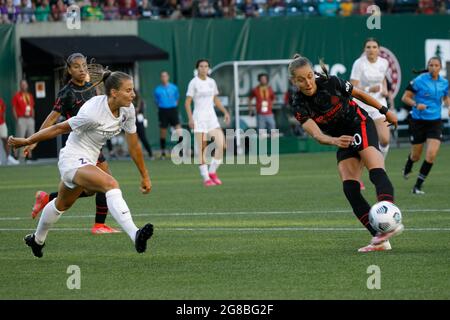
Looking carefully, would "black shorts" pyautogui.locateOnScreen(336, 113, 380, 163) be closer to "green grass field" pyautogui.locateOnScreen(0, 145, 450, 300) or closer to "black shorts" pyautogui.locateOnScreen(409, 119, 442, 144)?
"green grass field" pyautogui.locateOnScreen(0, 145, 450, 300)

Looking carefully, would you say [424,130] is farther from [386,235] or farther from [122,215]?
[122,215]

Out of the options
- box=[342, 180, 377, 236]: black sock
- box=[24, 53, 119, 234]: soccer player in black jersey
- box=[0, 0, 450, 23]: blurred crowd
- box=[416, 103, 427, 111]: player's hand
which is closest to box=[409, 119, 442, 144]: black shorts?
box=[416, 103, 427, 111]: player's hand

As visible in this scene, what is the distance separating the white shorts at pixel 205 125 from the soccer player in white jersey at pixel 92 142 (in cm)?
1036

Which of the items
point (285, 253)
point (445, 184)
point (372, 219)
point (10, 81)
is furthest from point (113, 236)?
point (10, 81)

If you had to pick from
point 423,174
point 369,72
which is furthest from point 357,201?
point 369,72

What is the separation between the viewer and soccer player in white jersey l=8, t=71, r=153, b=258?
34.4 ft

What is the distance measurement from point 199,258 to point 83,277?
1.49 m

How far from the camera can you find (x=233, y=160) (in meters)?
29.7

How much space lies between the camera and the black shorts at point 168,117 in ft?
103

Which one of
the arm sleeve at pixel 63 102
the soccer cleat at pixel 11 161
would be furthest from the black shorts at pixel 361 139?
the soccer cleat at pixel 11 161

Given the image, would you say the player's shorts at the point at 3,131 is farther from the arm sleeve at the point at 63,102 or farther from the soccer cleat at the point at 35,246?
the soccer cleat at the point at 35,246

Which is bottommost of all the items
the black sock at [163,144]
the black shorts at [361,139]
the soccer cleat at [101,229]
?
the black sock at [163,144]

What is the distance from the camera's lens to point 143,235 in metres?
10.0

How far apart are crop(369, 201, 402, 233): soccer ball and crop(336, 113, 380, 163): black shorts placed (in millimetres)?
820
